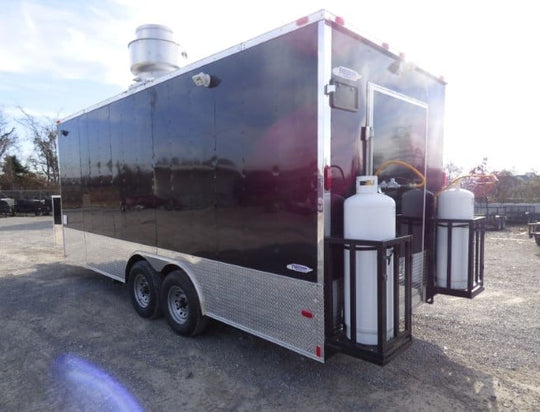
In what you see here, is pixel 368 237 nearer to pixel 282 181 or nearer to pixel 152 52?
pixel 282 181

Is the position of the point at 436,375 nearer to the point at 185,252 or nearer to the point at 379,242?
the point at 379,242

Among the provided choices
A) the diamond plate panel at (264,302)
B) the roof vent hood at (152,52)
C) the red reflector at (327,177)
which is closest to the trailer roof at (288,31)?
the red reflector at (327,177)

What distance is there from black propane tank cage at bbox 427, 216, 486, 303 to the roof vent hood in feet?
14.2

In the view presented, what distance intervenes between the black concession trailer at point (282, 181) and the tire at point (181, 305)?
18mm

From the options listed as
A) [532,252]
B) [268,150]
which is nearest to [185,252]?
[268,150]

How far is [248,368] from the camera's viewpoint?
344 cm

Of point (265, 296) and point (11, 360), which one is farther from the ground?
point (265, 296)

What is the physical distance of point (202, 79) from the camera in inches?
137

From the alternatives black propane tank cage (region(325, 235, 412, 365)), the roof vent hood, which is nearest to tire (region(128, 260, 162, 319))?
black propane tank cage (region(325, 235, 412, 365))

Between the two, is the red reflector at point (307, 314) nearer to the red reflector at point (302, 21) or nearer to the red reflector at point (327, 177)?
the red reflector at point (327, 177)

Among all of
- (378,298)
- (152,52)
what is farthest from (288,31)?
(152,52)

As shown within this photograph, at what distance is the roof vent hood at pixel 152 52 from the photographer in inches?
214

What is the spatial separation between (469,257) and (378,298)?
167 centimetres

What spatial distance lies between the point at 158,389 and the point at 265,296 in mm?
1196
